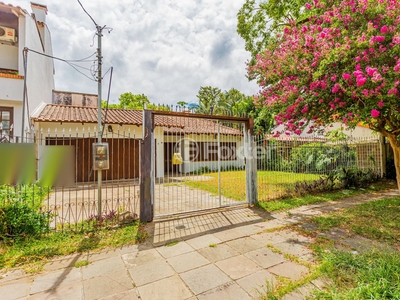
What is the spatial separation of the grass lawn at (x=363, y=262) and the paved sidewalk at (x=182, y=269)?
27 centimetres

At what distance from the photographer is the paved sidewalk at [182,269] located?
2689mm

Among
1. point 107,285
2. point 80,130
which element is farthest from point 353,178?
point 80,130

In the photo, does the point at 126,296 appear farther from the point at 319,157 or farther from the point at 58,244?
the point at 319,157

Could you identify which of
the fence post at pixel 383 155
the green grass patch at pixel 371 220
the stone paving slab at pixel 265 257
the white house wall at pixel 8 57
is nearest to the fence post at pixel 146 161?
the stone paving slab at pixel 265 257

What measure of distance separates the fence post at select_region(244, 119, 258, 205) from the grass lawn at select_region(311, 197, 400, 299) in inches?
75.5

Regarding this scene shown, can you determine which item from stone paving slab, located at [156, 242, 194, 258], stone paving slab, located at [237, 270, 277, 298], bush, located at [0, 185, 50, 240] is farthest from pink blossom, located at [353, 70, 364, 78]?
bush, located at [0, 185, 50, 240]

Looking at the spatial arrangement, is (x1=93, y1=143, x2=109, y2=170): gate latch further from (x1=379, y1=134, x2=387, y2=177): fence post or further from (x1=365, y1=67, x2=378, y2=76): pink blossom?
(x1=379, y1=134, x2=387, y2=177): fence post

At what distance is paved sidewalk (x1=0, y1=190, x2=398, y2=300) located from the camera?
2.69 m

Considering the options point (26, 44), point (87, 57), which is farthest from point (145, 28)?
point (26, 44)

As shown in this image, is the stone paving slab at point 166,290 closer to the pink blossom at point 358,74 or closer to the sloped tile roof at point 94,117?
the pink blossom at point 358,74

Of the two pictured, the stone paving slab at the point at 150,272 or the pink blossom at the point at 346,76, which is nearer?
the stone paving slab at the point at 150,272

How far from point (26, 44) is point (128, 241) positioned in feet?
34.6

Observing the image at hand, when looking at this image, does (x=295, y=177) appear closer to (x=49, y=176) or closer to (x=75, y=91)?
(x=49, y=176)

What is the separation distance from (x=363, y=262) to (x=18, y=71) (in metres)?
13.7
